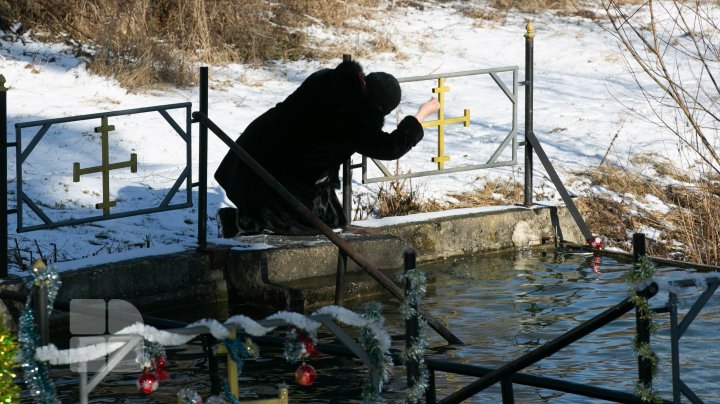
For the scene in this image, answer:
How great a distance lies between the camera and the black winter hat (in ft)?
22.4

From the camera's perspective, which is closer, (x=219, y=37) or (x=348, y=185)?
(x=348, y=185)

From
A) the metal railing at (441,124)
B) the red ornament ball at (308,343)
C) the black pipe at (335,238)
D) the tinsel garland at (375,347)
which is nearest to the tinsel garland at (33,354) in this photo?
the red ornament ball at (308,343)

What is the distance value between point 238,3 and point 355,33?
62.5 inches

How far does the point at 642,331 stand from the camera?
370 cm

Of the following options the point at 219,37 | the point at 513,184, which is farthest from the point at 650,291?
the point at 219,37

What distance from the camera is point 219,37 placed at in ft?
43.3

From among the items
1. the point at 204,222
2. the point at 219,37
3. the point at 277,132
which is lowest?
the point at 204,222

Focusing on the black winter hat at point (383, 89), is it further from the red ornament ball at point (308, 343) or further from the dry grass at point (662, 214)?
the red ornament ball at point (308, 343)

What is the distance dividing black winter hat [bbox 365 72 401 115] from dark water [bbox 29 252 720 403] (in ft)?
3.94

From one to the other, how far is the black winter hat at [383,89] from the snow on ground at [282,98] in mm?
1507

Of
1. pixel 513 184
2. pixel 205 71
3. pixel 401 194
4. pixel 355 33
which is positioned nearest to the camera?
pixel 205 71

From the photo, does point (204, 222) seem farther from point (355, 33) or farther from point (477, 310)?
point (355, 33)

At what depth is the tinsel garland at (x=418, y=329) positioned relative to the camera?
3.81 meters

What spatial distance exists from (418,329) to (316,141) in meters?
3.43
